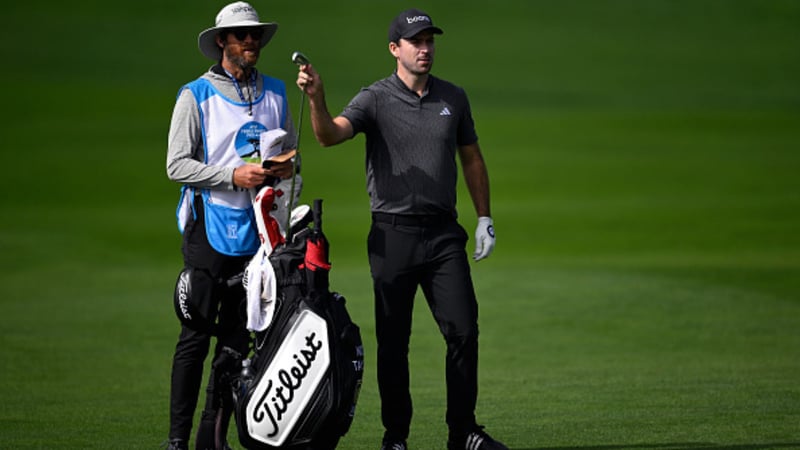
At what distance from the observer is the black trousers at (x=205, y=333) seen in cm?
671

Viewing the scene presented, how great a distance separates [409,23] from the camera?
6852 mm

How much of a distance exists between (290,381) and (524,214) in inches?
686

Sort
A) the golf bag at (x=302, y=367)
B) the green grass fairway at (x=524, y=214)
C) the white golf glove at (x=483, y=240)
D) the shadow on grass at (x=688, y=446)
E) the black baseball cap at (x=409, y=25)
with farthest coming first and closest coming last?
the green grass fairway at (x=524, y=214) → the white golf glove at (x=483, y=240) → the shadow on grass at (x=688, y=446) → the black baseball cap at (x=409, y=25) → the golf bag at (x=302, y=367)

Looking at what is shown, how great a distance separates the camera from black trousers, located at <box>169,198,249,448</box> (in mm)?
6711

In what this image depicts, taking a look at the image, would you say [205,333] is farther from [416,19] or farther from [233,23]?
[416,19]

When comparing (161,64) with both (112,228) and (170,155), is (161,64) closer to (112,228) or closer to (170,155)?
(112,228)

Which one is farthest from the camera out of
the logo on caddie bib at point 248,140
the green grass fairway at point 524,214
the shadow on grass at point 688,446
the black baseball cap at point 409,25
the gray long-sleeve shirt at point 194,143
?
the green grass fairway at point 524,214

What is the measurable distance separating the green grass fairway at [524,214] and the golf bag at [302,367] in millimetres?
1347

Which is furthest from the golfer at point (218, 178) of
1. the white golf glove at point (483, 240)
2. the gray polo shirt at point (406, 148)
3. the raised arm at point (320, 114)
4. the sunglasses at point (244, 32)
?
the white golf glove at point (483, 240)

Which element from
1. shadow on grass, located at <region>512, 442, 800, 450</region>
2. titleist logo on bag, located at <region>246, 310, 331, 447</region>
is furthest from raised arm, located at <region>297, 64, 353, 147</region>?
shadow on grass, located at <region>512, 442, 800, 450</region>

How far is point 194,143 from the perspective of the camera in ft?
22.1

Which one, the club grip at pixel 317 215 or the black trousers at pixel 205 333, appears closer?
the club grip at pixel 317 215

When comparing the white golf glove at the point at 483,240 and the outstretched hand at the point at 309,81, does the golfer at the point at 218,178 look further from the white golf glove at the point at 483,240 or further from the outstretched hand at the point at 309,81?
the white golf glove at the point at 483,240

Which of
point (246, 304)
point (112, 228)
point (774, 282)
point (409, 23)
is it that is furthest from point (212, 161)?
point (112, 228)
